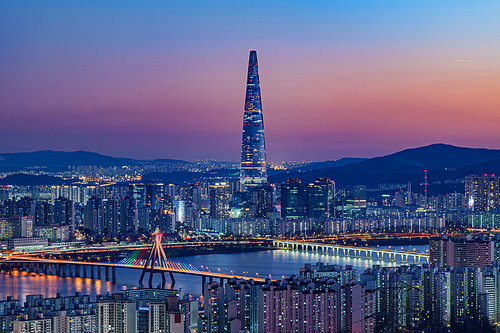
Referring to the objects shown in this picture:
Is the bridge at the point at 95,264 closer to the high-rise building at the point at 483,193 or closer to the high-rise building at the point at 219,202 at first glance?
the high-rise building at the point at 219,202

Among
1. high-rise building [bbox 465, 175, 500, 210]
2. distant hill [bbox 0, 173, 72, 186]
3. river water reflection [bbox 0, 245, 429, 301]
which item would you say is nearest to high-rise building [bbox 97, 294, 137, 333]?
river water reflection [bbox 0, 245, 429, 301]

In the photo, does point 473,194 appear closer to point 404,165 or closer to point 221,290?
point 404,165

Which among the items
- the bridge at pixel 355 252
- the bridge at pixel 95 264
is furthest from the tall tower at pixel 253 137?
the bridge at pixel 95 264

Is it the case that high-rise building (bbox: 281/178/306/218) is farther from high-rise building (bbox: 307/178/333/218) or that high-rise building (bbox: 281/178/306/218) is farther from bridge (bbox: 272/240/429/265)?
bridge (bbox: 272/240/429/265)

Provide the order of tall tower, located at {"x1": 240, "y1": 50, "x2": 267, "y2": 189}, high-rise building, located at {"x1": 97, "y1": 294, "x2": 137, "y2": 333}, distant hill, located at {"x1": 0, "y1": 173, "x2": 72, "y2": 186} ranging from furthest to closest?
distant hill, located at {"x1": 0, "y1": 173, "x2": 72, "y2": 186}, tall tower, located at {"x1": 240, "y1": 50, "x2": 267, "y2": 189}, high-rise building, located at {"x1": 97, "y1": 294, "x2": 137, "y2": 333}

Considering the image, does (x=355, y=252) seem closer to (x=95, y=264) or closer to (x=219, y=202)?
(x=95, y=264)
